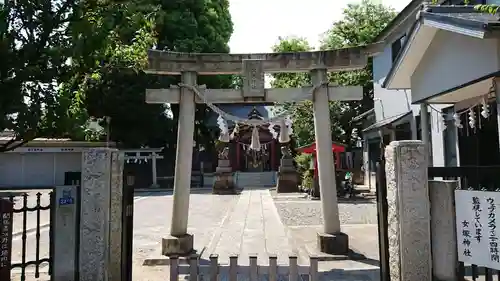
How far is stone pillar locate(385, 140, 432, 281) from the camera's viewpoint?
203 inches

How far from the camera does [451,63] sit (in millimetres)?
8516

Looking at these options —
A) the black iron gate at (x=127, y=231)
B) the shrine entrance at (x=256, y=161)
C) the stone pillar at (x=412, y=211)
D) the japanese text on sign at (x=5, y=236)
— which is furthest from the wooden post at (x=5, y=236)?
the shrine entrance at (x=256, y=161)

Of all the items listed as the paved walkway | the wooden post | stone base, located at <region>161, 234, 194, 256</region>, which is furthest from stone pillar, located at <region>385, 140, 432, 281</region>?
the wooden post

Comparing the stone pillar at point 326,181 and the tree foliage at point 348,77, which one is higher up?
the tree foliage at point 348,77

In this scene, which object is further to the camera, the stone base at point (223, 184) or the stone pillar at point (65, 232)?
the stone base at point (223, 184)

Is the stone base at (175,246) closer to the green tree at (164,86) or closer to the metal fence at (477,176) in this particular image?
the metal fence at (477,176)

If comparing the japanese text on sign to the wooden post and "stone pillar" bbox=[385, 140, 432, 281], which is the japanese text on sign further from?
"stone pillar" bbox=[385, 140, 432, 281]

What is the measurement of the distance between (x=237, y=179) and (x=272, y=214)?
21621mm

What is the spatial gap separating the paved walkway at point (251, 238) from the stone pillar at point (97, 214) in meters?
3.30

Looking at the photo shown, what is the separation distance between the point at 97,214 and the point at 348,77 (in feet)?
79.3

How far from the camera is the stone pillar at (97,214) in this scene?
18.3 ft

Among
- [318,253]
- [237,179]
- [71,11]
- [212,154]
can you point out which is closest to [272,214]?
[318,253]

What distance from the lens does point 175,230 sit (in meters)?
8.66

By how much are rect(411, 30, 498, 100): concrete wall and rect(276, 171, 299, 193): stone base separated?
17.0m
